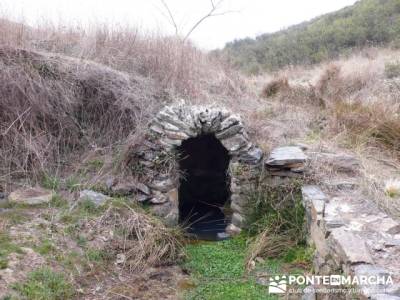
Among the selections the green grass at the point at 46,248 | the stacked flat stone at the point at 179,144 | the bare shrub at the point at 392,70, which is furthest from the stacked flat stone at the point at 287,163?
the bare shrub at the point at 392,70

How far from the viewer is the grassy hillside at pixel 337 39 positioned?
15258 mm

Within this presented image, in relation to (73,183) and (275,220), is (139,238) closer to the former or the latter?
(73,183)

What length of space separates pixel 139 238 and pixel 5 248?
1389mm

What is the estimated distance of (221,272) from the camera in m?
4.48

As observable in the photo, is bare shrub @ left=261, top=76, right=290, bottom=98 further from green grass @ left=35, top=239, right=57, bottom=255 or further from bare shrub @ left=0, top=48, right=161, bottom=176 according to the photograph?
green grass @ left=35, top=239, right=57, bottom=255

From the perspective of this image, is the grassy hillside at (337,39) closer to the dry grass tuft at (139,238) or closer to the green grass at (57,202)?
the dry grass tuft at (139,238)

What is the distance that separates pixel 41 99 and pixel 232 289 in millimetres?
3653

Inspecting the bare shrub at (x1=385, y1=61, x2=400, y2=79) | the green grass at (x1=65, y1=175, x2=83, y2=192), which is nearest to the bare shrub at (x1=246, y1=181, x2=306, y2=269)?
the green grass at (x1=65, y1=175, x2=83, y2=192)

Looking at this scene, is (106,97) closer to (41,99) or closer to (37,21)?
(41,99)

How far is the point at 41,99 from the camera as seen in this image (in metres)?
5.70

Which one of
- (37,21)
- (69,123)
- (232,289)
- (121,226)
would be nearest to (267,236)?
(232,289)

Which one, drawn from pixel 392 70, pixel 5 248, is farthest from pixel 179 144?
pixel 392 70

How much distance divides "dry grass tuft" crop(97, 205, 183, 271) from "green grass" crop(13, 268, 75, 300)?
0.80 meters

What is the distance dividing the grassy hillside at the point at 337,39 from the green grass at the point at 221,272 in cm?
1039
